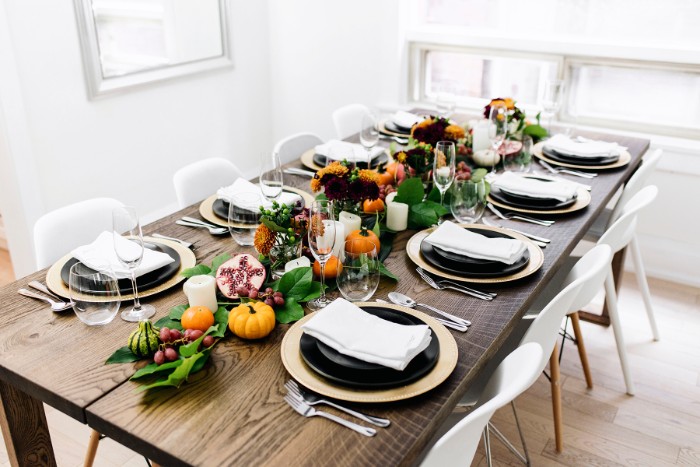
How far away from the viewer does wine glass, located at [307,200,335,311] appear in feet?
4.81

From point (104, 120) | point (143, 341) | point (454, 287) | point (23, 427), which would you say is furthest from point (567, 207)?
point (104, 120)


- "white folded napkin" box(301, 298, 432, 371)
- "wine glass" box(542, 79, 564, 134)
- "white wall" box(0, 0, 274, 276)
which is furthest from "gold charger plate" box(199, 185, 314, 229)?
"white wall" box(0, 0, 274, 276)

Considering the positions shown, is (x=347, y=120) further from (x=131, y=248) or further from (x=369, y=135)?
(x=131, y=248)

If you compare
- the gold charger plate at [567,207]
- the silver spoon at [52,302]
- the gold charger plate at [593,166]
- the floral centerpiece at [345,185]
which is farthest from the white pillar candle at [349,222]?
the gold charger plate at [593,166]

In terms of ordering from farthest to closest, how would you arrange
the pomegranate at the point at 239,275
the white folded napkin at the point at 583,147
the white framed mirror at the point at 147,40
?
the white framed mirror at the point at 147,40
the white folded napkin at the point at 583,147
the pomegranate at the point at 239,275

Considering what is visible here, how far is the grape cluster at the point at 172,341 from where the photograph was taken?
127 centimetres

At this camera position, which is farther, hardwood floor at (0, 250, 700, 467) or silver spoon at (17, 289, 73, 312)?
hardwood floor at (0, 250, 700, 467)

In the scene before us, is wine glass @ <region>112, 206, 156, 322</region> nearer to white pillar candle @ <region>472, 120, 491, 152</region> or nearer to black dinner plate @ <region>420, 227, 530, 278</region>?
black dinner plate @ <region>420, 227, 530, 278</region>

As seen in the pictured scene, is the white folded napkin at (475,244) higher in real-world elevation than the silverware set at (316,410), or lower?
higher

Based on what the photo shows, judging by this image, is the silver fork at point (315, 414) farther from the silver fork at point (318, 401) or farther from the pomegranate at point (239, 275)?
the pomegranate at point (239, 275)

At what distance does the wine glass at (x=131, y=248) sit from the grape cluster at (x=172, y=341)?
157mm

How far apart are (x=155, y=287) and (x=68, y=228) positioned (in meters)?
0.51

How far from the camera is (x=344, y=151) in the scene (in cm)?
247

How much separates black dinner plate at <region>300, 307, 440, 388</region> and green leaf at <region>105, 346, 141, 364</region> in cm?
33
